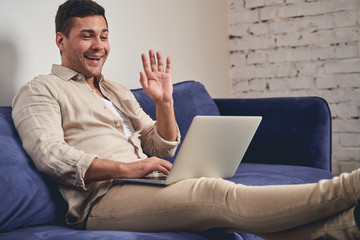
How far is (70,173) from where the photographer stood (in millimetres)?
1281

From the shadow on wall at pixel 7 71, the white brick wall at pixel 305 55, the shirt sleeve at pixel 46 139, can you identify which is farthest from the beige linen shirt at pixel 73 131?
the white brick wall at pixel 305 55

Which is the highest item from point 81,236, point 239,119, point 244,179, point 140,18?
point 140,18

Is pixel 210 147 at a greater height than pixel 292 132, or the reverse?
pixel 210 147

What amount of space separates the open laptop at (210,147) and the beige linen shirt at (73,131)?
0.45ft

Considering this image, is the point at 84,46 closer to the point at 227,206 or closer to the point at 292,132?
the point at 227,206

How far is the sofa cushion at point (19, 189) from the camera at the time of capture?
3.98 feet

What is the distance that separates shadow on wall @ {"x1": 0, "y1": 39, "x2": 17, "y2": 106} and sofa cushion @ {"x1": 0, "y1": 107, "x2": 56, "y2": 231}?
13.3 inches

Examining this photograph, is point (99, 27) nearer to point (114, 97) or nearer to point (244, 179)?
point (114, 97)

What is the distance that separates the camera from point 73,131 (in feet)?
4.71

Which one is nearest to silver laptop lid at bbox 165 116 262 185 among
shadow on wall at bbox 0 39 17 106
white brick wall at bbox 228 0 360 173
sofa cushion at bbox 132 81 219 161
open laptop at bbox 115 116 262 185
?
open laptop at bbox 115 116 262 185

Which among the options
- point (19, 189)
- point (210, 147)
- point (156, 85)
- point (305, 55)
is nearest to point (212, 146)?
point (210, 147)

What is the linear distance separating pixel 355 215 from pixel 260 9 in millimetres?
2524

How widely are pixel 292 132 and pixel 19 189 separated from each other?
133 centimetres

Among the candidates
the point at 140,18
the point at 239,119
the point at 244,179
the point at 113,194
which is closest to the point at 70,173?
the point at 113,194
